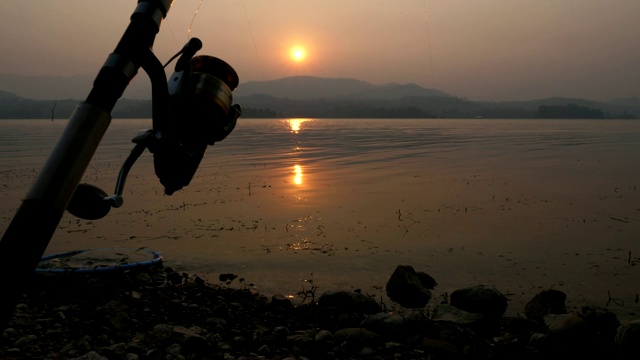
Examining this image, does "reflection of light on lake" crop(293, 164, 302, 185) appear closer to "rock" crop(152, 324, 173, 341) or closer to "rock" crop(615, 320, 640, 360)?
"rock" crop(152, 324, 173, 341)

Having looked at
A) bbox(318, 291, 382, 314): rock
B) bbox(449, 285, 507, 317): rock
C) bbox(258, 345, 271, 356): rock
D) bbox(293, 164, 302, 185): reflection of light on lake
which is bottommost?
bbox(449, 285, 507, 317): rock

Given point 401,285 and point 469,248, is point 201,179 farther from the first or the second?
point 401,285

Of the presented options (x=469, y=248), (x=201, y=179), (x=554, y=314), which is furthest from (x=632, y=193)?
(x=201, y=179)

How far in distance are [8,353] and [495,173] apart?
68.7 feet

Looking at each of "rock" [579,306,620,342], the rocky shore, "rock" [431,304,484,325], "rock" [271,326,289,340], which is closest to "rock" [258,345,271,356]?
the rocky shore

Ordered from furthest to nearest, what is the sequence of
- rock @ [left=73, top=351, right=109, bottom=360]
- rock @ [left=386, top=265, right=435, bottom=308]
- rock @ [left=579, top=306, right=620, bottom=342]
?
rock @ [left=386, top=265, right=435, bottom=308] < rock @ [left=579, top=306, right=620, bottom=342] < rock @ [left=73, top=351, right=109, bottom=360]

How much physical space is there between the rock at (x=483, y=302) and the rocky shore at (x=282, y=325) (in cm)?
1

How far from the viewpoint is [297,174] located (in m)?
22.9

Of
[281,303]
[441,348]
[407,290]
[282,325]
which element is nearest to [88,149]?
[441,348]

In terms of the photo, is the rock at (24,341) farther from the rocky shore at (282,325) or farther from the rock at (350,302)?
the rock at (350,302)

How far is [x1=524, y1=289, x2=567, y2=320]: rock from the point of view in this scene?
677cm

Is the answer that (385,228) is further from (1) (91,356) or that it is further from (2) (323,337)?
(1) (91,356)

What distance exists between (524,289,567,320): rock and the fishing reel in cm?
563

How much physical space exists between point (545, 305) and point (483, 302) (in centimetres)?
82
